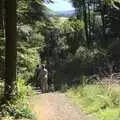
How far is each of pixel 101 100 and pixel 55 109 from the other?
164 centimetres

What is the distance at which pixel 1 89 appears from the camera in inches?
675

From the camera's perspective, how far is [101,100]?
57.1ft

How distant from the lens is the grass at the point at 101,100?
15250 mm

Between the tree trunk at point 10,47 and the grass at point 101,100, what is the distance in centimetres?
276

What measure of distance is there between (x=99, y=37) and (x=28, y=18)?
95.2 feet

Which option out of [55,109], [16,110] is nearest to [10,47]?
[16,110]

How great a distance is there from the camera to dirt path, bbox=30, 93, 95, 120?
1546 centimetres

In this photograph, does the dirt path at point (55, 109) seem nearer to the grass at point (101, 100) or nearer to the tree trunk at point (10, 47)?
the grass at point (101, 100)

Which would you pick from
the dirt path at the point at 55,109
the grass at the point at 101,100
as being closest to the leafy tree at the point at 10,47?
the dirt path at the point at 55,109

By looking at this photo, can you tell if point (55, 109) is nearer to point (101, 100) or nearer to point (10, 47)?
point (101, 100)

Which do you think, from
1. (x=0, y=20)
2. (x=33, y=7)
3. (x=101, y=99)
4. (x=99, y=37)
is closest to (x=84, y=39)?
(x=99, y=37)

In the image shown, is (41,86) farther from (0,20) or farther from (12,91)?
(12,91)

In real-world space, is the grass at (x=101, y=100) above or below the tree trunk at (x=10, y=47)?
below

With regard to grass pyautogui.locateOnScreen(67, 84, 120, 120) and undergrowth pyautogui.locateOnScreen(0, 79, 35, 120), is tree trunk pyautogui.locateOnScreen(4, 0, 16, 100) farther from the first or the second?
grass pyautogui.locateOnScreen(67, 84, 120, 120)
